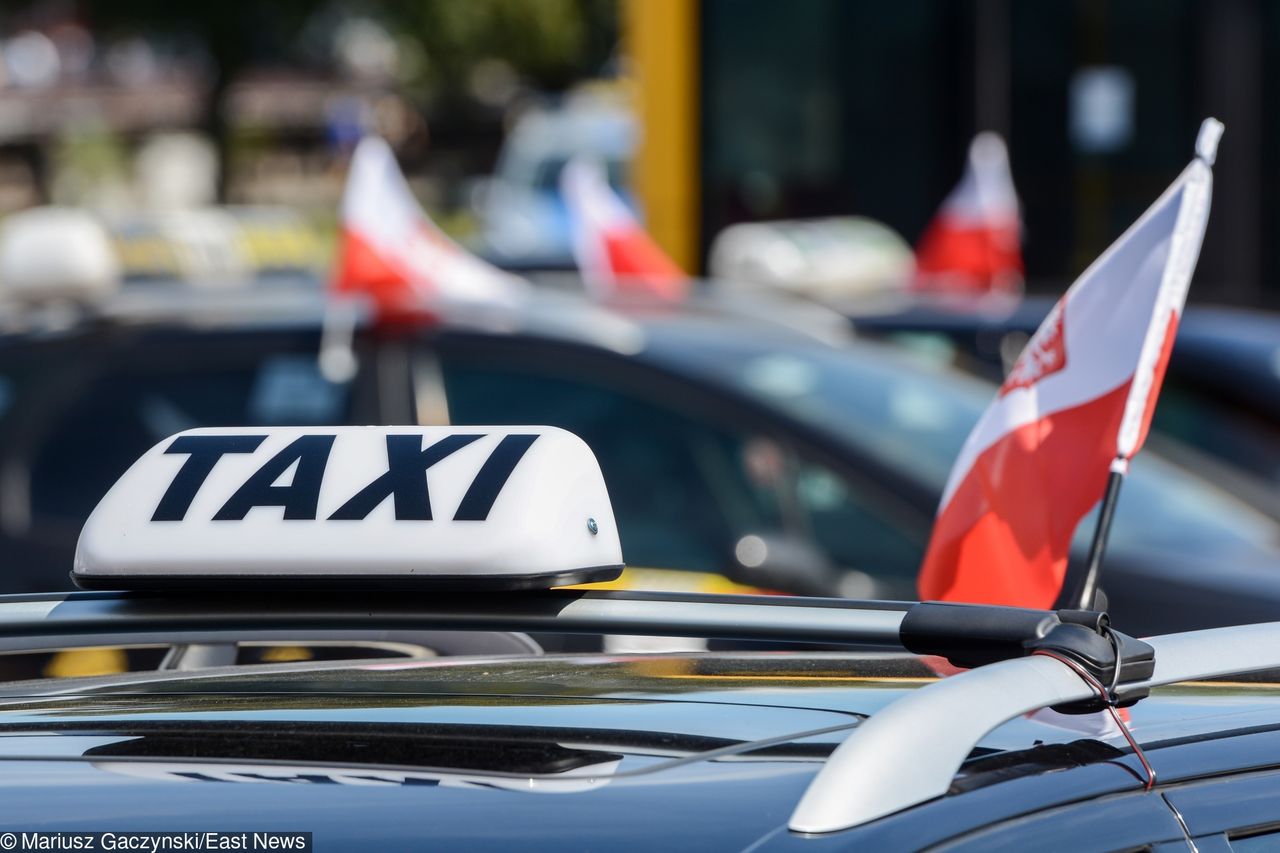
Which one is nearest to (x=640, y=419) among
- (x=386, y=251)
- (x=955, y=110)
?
(x=386, y=251)

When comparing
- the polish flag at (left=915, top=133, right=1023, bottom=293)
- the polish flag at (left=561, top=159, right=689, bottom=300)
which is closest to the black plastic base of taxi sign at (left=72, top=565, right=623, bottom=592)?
the polish flag at (left=561, top=159, right=689, bottom=300)

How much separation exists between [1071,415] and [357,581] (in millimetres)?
1049

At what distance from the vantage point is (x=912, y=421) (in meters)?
4.04

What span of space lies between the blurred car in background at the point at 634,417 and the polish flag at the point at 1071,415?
130 centimetres

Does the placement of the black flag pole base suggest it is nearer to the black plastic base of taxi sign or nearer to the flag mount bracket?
the flag mount bracket

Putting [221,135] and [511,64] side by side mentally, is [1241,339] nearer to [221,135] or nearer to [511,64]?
[221,135]

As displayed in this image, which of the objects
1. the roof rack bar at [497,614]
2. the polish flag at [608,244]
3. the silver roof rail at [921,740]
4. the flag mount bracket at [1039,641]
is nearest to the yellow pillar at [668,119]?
the polish flag at [608,244]

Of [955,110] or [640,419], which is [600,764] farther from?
[955,110]

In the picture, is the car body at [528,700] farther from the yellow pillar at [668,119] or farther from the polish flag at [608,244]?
A: the yellow pillar at [668,119]

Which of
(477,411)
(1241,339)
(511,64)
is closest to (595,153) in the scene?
(1241,339)

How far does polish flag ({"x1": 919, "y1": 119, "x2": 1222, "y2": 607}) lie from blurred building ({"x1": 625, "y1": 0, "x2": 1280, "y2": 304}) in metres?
7.70

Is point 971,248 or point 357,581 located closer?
point 357,581

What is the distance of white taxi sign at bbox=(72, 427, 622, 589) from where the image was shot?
1.53 metres

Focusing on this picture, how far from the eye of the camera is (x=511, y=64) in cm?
3500
